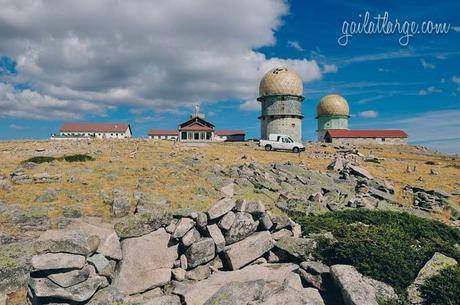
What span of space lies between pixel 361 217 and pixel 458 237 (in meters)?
4.92

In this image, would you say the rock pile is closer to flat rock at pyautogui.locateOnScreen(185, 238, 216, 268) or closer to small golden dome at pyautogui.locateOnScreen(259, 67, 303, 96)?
flat rock at pyautogui.locateOnScreen(185, 238, 216, 268)

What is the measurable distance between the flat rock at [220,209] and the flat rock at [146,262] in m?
2.00

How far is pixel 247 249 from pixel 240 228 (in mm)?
995

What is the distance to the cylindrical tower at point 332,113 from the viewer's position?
305 feet

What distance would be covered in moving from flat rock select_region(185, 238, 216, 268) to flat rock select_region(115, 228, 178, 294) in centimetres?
65

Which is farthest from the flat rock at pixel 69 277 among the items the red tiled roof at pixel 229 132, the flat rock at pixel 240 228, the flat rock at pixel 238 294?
the red tiled roof at pixel 229 132

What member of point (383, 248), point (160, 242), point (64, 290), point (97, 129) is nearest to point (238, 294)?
point (160, 242)

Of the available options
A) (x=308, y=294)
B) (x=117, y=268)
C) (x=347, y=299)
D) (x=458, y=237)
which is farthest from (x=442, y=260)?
(x=117, y=268)

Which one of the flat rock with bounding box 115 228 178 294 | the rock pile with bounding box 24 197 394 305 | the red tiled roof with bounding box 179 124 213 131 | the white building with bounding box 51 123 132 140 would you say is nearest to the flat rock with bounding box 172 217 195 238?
the rock pile with bounding box 24 197 394 305

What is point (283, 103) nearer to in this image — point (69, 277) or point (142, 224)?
point (142, 224)

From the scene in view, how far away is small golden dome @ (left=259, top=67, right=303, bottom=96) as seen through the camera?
69375mm

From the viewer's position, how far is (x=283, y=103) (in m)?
70.0

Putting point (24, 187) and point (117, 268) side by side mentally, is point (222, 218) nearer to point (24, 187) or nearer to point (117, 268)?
point (117, 268)

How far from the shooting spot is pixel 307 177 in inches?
1074
